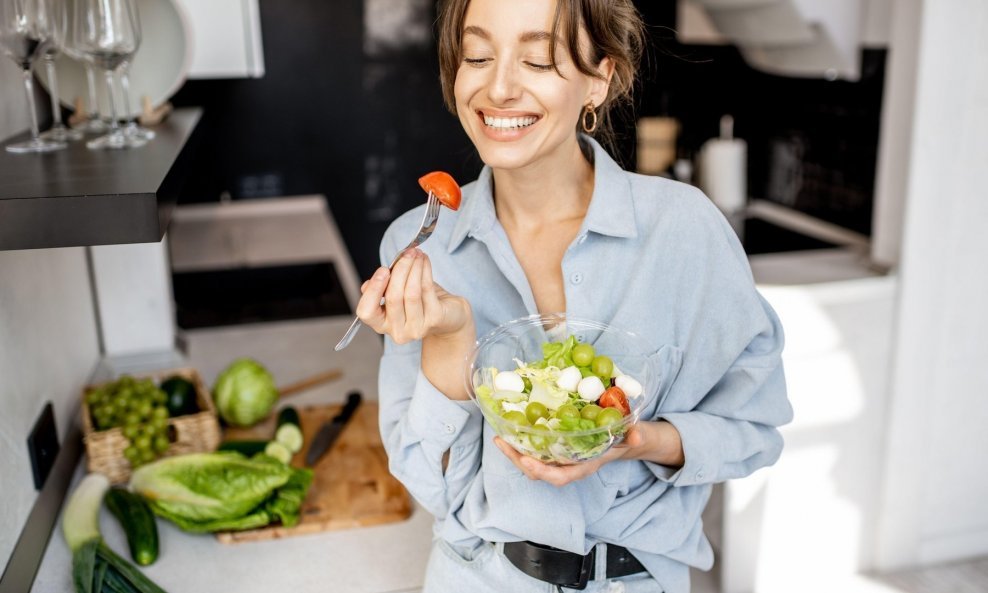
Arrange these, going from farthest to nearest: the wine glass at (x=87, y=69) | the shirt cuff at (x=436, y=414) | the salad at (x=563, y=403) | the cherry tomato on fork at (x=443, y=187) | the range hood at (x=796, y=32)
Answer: the range hood at (x=796, y=32) → the wine glass at (x=87, y=69) → the shirt cuff at (x=436, y=414) → the cherry tomato on fork at (x=443, y=187) → the salad at (x=563, y=403)

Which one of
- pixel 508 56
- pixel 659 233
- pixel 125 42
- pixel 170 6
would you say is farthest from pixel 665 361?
pixel 170 6

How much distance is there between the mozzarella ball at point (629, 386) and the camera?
1.07 metres

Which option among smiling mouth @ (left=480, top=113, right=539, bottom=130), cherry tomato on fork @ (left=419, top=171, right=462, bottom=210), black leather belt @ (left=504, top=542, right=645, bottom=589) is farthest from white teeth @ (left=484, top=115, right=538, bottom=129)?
black leather belt @ (left=504, top=542, right=645, bottom=589)

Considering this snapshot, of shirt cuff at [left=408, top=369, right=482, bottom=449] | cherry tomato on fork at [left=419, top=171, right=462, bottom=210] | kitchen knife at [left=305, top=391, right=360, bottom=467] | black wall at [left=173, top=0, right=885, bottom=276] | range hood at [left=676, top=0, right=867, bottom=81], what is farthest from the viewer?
black wall at [left=173, top=0, right=885, bottom=276]

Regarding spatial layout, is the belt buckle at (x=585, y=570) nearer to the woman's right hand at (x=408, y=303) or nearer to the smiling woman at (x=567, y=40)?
the woman's right hand at (x=408, y=303)

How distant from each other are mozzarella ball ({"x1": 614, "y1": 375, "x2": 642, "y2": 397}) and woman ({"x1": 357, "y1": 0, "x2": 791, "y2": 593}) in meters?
0.12

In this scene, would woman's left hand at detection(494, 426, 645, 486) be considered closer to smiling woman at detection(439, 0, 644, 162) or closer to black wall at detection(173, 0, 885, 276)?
smiling woman at detection(439, 0, 644, 162)

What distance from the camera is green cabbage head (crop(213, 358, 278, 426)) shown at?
187cm

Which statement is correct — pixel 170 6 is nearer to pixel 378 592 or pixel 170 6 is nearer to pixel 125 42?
pixel 125 42

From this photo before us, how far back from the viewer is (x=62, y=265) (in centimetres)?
181

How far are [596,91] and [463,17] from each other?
8.0 inches

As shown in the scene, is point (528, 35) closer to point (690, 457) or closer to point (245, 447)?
point (690, 457)

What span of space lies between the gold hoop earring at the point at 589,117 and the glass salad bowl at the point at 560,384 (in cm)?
30

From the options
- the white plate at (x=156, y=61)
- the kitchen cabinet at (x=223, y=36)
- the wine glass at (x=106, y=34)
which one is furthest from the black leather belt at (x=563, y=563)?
the kitchen cabinet at (x=223, y=36)
